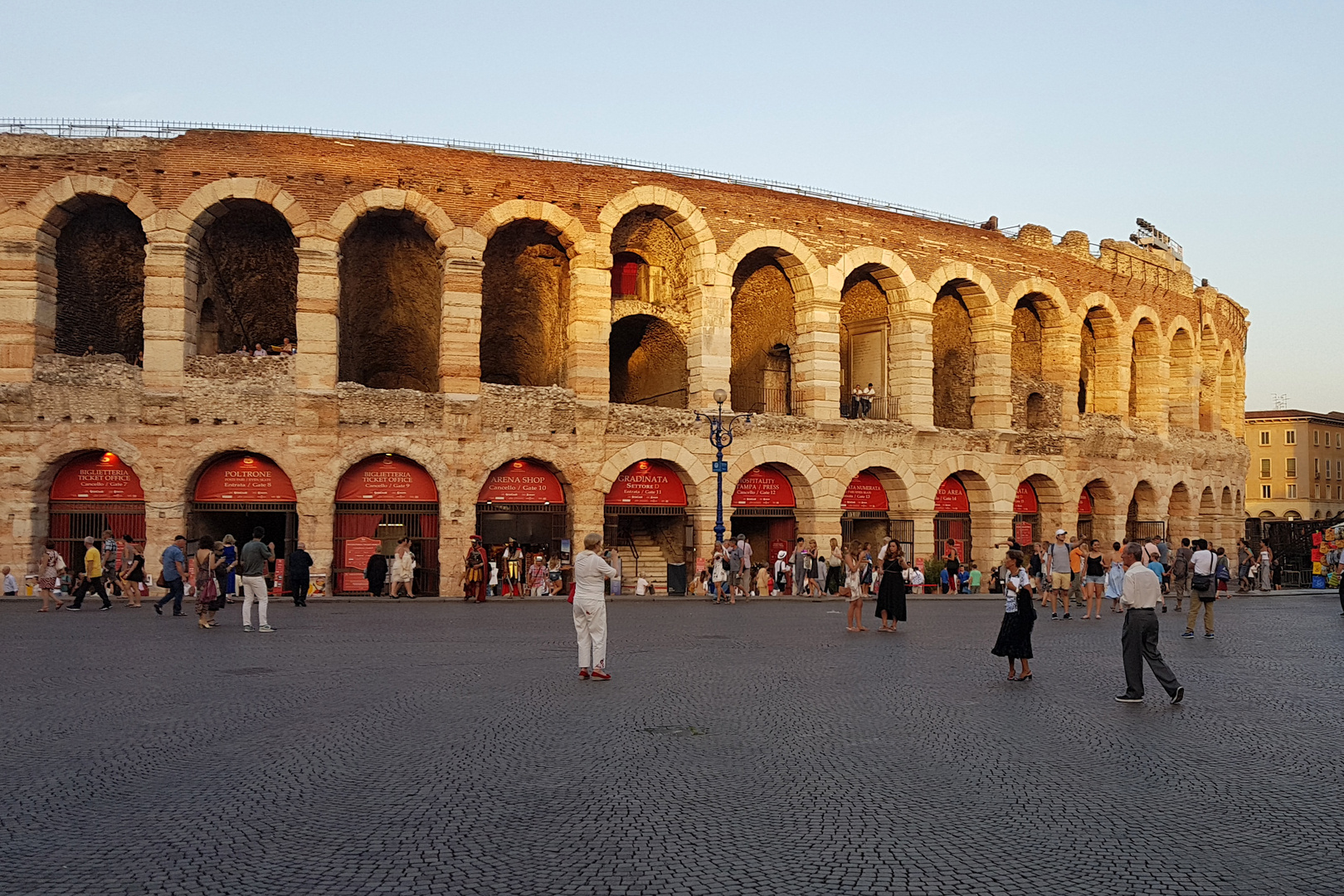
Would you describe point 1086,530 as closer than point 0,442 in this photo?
No

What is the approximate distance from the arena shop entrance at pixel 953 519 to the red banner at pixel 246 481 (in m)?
17.8

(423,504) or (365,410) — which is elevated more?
(365,410)

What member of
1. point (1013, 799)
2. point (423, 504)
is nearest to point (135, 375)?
point (423, 504)

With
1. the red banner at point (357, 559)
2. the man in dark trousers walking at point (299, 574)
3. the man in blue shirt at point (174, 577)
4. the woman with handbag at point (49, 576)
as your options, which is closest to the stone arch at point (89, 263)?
the woman with handbag at point (49, 576)

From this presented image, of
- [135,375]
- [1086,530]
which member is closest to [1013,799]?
[135,375]

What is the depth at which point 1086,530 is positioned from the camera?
118 ft

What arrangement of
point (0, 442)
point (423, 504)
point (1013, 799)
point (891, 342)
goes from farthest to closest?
point (891, 342)
point (423, 504)
point (0, 442)
point (1013, 799)

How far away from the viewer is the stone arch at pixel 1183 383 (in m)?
39.6

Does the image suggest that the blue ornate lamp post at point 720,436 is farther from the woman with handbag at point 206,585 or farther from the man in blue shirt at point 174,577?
the woman with handbag at point 206,585

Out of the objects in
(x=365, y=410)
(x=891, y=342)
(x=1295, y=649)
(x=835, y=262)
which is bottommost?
(x=1295, y=649)

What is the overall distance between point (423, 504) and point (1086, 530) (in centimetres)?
2215

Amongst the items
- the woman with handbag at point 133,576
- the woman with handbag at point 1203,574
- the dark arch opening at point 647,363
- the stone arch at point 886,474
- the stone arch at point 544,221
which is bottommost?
the woman with handbag at point 133,576

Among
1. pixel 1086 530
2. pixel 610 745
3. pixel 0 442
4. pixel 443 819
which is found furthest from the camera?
pixel 1086 530

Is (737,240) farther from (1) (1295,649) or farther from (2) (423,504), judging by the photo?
(1) (1295,649)
